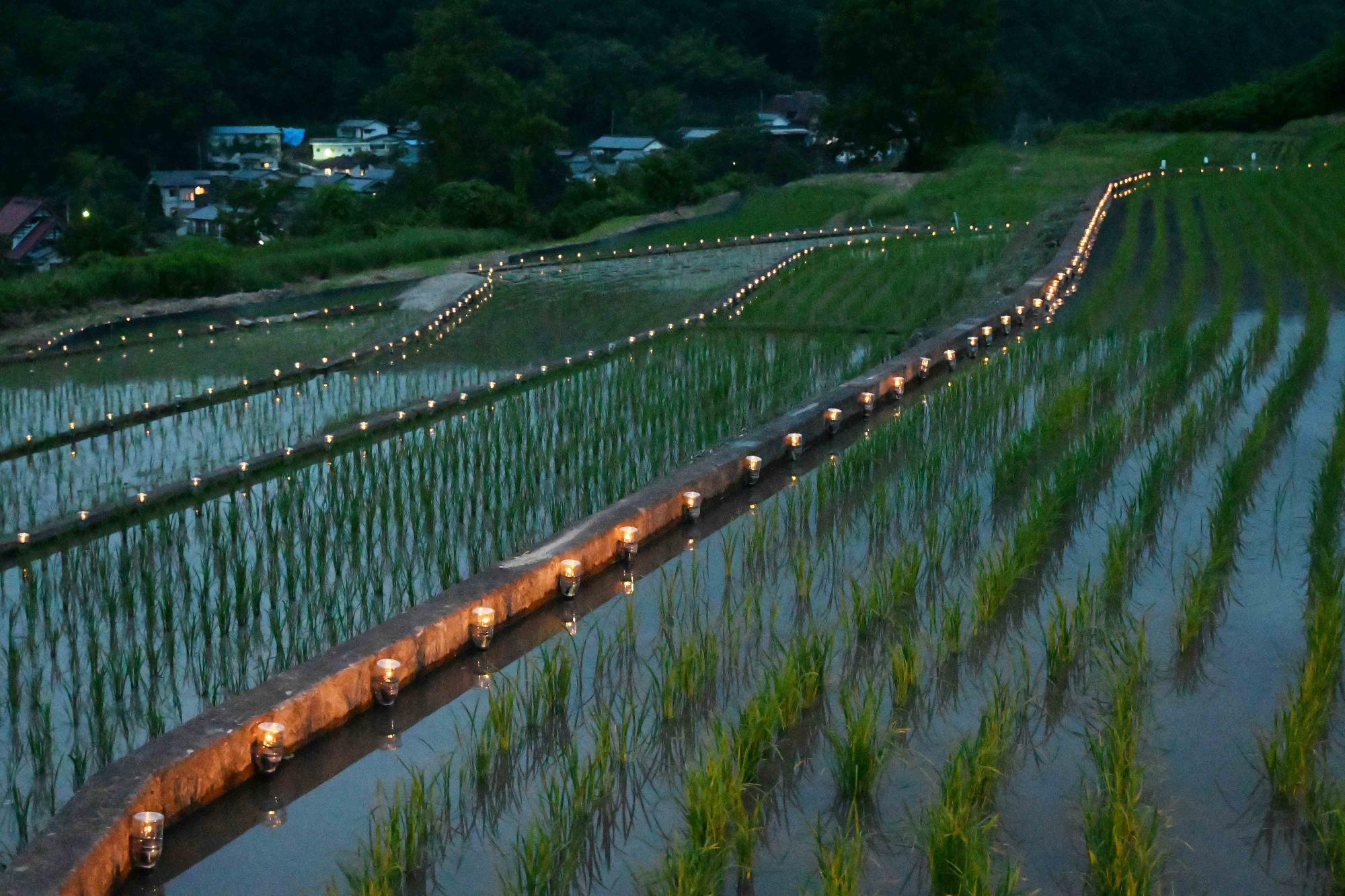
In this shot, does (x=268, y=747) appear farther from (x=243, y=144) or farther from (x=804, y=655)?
(x=243, y=144)

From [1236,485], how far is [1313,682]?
2.58 m

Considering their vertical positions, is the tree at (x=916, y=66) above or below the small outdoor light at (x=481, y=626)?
above

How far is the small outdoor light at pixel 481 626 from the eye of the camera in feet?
18.1

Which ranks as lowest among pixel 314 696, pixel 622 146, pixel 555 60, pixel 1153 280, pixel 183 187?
pixel 183 187

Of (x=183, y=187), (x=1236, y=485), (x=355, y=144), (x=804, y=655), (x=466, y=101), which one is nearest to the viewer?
(x=804, y=655)

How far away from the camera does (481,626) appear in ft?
18.2

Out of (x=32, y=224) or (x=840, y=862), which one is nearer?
(x=840, y=862)

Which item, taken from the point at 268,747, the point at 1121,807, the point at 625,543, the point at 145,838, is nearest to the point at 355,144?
the point at 625,543

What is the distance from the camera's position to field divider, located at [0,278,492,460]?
9.81m

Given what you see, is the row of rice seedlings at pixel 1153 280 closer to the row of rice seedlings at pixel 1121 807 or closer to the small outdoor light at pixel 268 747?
the row of rice seedlings at pixel 1121 807

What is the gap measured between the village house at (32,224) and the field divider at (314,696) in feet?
97.3

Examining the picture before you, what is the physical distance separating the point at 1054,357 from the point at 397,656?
21.1 feet

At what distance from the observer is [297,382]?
12.4m

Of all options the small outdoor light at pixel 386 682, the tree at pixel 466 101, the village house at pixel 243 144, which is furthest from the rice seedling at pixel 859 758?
the village house at pixel 243 144
